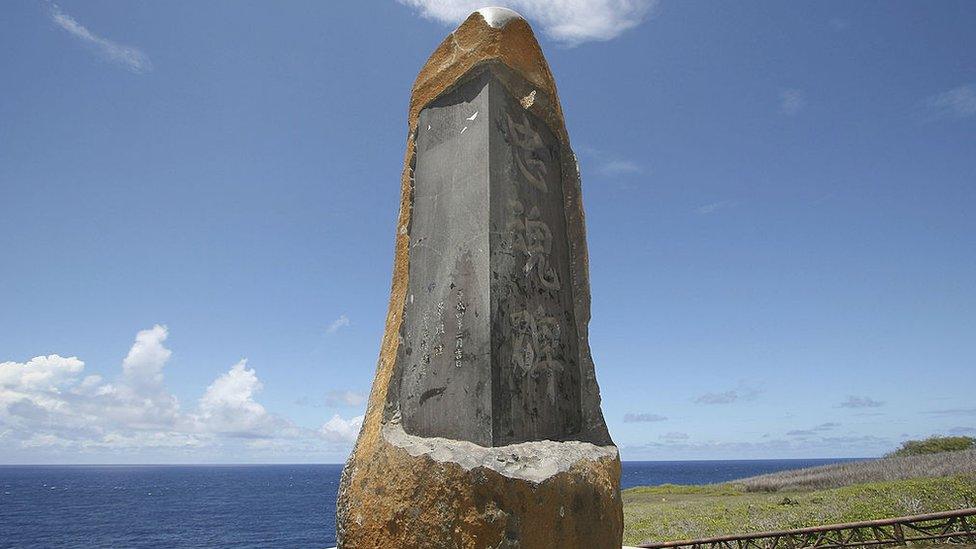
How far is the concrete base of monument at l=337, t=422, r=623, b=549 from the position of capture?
279 cm

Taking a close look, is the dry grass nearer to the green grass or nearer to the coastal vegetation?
the coastal vegetation

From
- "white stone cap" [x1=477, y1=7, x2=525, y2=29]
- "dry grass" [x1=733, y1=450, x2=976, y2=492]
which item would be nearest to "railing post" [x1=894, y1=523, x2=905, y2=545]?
"white stone cap" [x1=477, y1=7, x2=525, y2=29]

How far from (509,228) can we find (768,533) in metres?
7.27

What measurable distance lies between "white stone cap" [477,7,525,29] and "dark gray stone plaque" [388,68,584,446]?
0.34 m

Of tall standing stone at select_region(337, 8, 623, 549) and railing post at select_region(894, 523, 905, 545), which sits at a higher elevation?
tall standing stone at select_region(337, 8, 623, 549)

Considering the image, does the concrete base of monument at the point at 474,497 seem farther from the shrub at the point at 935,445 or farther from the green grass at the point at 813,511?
the shrub at the point at 935,445

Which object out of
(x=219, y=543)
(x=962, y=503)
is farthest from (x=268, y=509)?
(x=962, y=503)

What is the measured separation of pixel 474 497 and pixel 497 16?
301cm

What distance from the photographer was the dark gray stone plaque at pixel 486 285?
3354mm

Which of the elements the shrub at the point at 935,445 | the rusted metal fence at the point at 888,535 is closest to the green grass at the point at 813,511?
the rusted metal fence at the point at 888,535

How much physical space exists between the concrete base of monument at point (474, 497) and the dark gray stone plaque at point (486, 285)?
9.7 inches

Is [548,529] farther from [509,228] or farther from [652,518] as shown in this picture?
[652,518]

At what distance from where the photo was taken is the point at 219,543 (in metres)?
37.9

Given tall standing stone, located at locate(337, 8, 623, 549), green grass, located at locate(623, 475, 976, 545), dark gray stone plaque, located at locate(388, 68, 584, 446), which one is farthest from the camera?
green grass, located at locate(623, 475, 976, 545)
